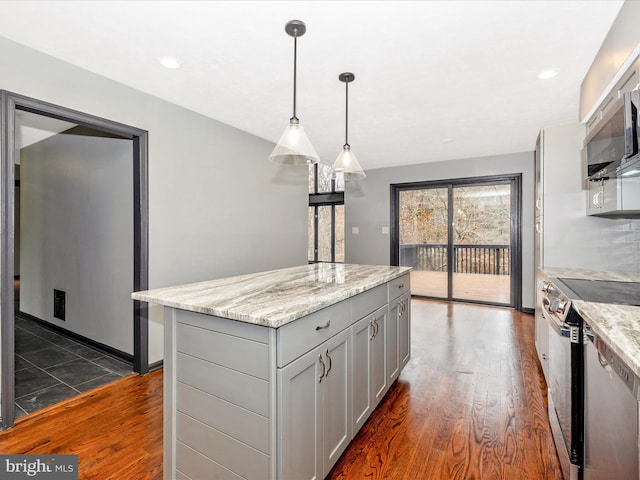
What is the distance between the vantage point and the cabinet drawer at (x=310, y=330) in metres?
1.17

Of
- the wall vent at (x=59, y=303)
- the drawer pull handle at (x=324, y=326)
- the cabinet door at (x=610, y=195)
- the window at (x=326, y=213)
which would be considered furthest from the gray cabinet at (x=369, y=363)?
the window at (x=326, y=213)

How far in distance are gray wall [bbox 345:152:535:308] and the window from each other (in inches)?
26.6

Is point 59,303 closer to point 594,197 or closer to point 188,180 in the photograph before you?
point 188,180

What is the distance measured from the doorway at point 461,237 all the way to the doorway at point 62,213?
425 cm

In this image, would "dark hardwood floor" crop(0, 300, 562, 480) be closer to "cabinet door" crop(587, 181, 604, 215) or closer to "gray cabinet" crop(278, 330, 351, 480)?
"gray cabinet" crop(278, 330, 351, 480)

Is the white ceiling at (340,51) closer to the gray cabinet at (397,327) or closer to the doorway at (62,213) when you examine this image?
the doorway at (62,213)

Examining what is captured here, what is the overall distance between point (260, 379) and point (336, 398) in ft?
1.70

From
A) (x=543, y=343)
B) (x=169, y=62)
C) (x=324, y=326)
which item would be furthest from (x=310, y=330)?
(x=543, y=343)

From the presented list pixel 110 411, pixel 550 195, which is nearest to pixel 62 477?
pixel 110 411

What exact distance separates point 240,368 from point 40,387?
7.52ft

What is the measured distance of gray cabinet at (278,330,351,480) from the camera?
3.90ft

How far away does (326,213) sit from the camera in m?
7.20

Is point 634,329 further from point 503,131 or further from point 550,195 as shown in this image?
point 503,131

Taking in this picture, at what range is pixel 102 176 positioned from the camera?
10.0ft
